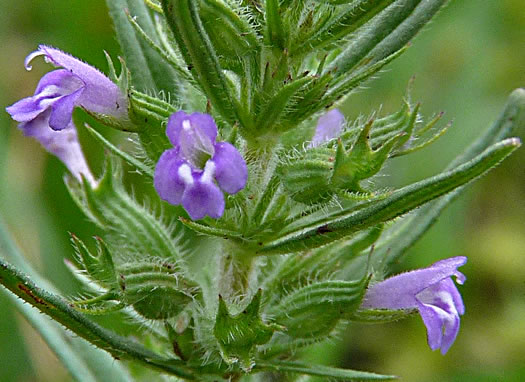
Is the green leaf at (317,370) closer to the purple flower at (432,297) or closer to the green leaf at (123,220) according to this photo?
the purple flower at (432,297)

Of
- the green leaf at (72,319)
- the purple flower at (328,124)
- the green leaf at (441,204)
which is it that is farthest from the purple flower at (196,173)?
the green leaf at (441,204)

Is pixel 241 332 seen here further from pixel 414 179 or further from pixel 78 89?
pixel 414 179

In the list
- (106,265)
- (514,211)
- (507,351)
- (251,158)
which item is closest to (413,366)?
(507,351)

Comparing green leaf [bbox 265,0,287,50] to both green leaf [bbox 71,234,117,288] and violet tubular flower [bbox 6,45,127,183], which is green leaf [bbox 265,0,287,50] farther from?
green leaf [bbox 71,234,117,288]

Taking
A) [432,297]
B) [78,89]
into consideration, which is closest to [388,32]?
[432,297]

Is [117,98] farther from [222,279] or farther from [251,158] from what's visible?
[222,279]

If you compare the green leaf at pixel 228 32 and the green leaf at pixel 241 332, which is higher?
the green leaf at pixel 228 32

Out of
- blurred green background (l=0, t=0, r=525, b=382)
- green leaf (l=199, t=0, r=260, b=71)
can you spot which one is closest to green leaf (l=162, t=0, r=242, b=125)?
green leaf (l=199, t=0, r=260, b=71)
